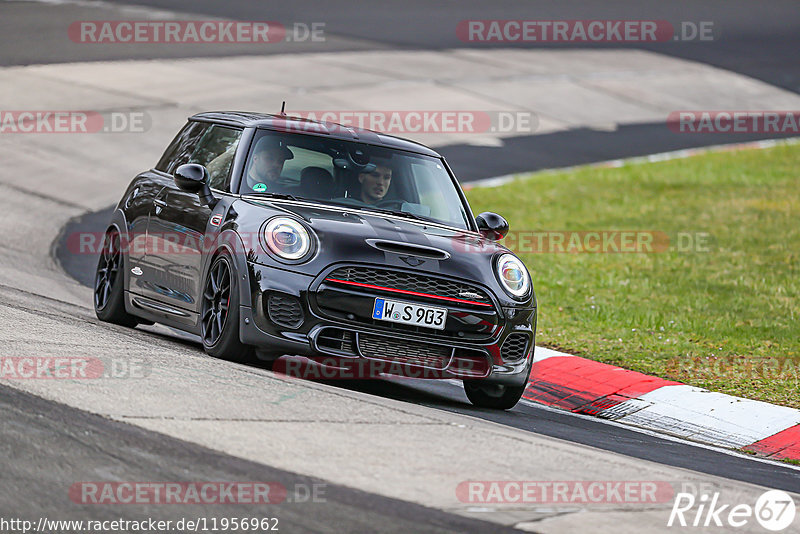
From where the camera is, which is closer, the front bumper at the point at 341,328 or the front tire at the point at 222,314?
the front bumper at the point at 341,328

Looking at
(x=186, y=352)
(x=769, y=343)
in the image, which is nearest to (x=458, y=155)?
(x=769, y=343)

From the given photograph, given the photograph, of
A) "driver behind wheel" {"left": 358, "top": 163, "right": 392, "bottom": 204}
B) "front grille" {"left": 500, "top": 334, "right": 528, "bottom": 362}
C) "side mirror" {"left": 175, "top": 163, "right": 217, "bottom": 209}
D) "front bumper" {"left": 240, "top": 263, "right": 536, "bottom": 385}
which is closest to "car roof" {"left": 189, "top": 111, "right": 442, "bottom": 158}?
"driver behind wheel" {"left": 358, "top": 163, "right": 392, "bottom": 204}

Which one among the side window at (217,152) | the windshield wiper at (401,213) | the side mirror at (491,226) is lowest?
the side mirror at (491,226)

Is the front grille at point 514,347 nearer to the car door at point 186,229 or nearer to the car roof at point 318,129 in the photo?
the car roof at point 318,129

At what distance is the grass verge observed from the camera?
34.8 feet

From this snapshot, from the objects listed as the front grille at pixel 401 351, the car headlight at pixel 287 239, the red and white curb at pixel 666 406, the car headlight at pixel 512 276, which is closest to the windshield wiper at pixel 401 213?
the car headlight at pixel 512 276

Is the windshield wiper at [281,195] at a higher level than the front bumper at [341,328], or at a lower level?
higher

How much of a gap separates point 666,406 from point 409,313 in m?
2.49

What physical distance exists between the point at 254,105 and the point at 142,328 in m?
12.2

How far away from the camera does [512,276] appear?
26.7ft

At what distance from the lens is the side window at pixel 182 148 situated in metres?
9.54

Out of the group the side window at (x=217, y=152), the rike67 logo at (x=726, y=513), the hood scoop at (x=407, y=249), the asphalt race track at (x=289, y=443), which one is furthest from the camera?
the side window at (x=217, y=152)

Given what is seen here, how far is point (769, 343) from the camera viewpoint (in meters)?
11.1

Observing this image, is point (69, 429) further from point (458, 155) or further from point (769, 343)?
point (458, 155)
